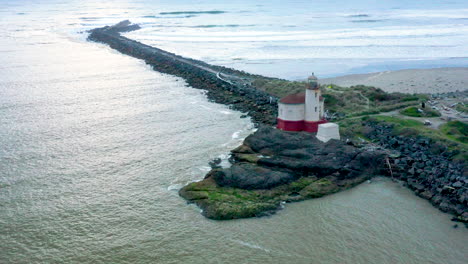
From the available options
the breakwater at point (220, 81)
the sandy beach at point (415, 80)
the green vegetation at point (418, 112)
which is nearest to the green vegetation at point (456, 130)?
the green vegetation at point (418, 112)

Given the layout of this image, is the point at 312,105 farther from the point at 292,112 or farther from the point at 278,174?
the point at 278,174

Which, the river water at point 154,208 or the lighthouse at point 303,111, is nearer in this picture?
the river water at point 154,208

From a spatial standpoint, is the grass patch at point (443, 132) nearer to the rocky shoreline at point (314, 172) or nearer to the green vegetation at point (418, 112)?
the rocky shoreline at point (314, 172)

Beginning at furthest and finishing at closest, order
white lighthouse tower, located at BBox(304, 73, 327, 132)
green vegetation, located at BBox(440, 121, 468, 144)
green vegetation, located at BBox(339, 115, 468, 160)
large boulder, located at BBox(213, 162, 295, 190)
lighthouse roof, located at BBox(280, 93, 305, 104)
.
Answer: lighthouse roof, located at BBox(280, 93, 305, 104) → white lighthouse tower, located at BBox(304, 73, 327, 132) → green vegetation, located at BBox(440, 121, 468, 144) → green vegetation, located at BBox(339, 115, 468, 160) → large boulder, located at BBox(213, 162, 295, 190)

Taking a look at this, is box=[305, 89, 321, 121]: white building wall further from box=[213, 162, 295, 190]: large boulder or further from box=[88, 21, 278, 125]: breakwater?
box=[213, 162, 295, 190]: large boulder

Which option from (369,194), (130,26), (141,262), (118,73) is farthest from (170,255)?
(130,26)

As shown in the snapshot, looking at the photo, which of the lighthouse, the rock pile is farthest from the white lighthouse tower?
the rock pile

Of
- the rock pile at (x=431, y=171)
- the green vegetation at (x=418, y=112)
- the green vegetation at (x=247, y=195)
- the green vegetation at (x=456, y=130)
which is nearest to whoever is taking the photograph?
the green vegetation at (x=247, y=195)

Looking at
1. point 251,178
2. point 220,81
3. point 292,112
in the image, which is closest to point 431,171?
point 292,112
